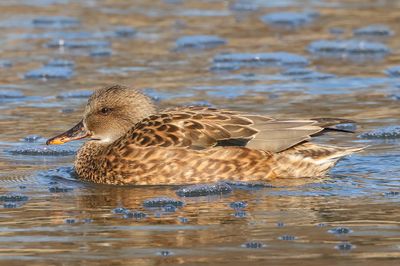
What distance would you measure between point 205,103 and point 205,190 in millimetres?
3370

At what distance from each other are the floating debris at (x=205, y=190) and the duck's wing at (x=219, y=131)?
20.5 inches

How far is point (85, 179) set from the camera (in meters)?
9.41

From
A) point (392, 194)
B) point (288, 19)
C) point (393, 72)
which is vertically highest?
point (288, 19)

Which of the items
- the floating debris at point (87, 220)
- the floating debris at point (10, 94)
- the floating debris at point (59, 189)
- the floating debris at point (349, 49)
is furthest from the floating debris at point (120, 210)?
the floating debris at point (349, 49)

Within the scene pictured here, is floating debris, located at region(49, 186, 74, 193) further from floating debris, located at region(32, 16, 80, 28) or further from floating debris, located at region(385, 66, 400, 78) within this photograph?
floating debris, located at region(32, 16, 80, 28)

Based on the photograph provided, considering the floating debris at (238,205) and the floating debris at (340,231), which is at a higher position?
the floating debris at (238,205)

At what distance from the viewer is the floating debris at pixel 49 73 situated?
13.2 metres

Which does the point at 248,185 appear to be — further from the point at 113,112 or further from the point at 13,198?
the point at 13,198

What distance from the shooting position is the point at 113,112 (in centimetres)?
977

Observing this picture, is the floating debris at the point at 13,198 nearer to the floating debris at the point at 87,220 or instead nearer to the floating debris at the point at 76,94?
the floating debris at the point at 87,220

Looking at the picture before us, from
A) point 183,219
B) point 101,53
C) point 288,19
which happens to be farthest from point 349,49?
point 183,219

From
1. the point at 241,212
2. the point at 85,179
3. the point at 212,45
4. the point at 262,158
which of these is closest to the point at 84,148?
the point at 85,179

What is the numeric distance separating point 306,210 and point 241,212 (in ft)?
1.38

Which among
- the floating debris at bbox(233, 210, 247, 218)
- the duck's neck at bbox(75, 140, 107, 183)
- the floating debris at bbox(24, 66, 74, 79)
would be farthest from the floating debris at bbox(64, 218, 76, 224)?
the floating debris at bbox(24, 66, 74, 79)
